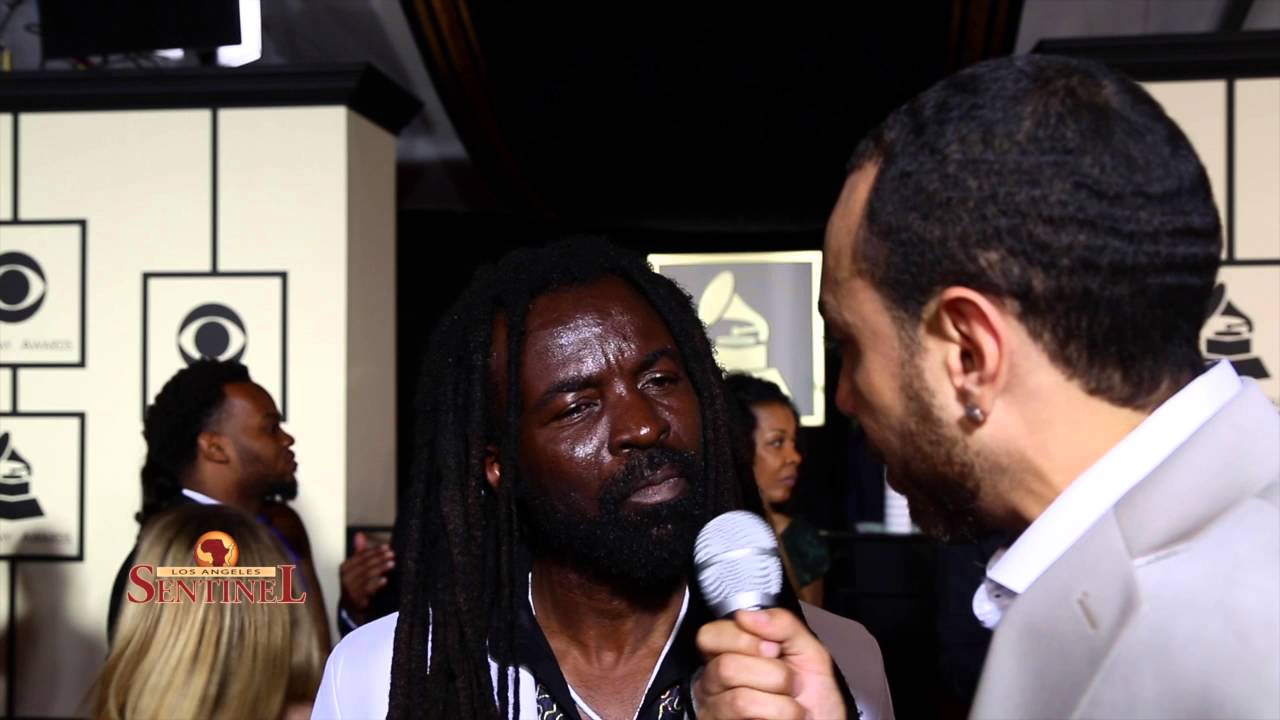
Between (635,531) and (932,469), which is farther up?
(932,469)

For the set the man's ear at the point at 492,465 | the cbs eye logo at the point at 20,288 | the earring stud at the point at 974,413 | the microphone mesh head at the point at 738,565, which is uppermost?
the cbs eye logo at the point at 20,288

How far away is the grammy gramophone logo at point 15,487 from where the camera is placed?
4.28 metres

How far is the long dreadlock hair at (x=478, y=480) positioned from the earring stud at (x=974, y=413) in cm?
72

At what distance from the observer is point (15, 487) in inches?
169

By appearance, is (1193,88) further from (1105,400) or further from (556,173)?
(1105,400)

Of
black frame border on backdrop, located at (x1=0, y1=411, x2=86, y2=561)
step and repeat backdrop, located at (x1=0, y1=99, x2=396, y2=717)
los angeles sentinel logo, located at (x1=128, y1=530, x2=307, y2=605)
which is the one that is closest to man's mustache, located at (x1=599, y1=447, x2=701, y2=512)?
los angeles sentinel logo, located at (x1=128, y1=530, x2=307, y2=605)

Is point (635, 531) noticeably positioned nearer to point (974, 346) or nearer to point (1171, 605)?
point (974, 346)

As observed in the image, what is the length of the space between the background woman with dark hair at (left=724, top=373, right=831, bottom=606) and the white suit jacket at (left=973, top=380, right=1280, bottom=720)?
2.47 meters

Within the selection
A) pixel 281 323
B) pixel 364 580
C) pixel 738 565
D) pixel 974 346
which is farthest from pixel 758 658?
pixel 281 323

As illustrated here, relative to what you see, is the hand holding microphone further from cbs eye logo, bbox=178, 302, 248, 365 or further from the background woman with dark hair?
cbs eye logo, bbox=178, 302, 248, 365

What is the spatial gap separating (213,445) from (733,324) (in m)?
1.47

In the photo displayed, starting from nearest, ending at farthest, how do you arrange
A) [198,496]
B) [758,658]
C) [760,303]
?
[758,658] → [760,303] → [198,496]

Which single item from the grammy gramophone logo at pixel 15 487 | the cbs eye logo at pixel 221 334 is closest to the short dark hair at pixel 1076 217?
the cbs eye logo at pixel 221 334

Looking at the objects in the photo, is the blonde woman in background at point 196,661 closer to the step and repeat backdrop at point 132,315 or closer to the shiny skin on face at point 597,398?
the shiny skin on face at point 597,398
